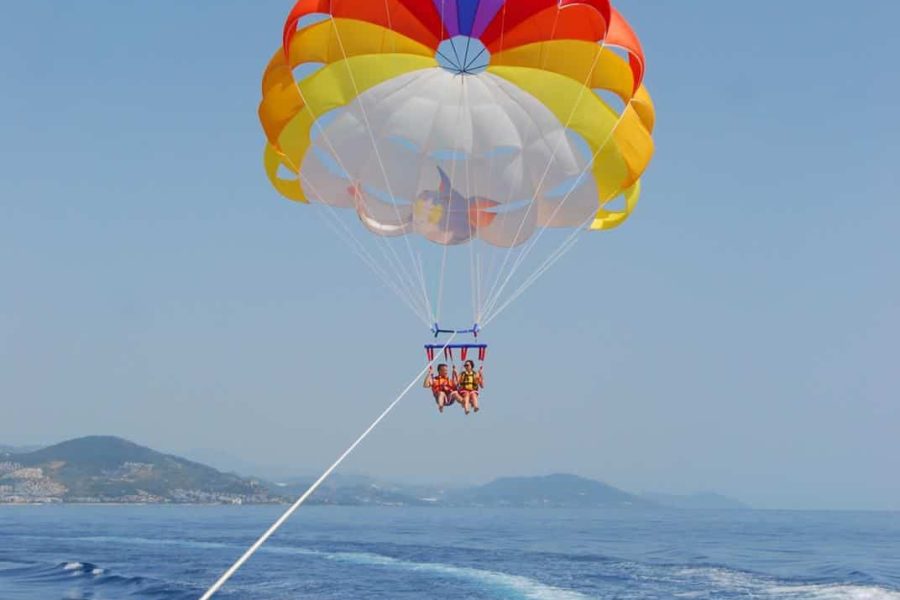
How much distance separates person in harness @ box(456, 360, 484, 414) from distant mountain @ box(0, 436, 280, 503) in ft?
309

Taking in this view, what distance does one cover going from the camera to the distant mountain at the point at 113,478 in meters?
113

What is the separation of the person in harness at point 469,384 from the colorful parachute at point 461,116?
10.7 feet

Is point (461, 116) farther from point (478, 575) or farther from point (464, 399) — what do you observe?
point (478, 575)

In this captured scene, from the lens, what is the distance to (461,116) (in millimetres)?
16359

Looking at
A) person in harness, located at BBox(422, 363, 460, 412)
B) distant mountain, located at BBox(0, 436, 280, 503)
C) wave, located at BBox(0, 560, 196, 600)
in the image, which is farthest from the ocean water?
distant mountain, located at BBox(0, 436, 280, 503)

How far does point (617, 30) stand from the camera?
14.6 metres

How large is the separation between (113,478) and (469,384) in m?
122

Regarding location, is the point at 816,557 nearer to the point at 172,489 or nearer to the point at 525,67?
the point at 525,67

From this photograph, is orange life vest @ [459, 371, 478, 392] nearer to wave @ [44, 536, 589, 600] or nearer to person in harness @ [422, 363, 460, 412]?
person in harness @ [422, 363, 460, 412]

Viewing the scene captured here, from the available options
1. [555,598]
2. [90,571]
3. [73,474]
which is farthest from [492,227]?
[73,474]

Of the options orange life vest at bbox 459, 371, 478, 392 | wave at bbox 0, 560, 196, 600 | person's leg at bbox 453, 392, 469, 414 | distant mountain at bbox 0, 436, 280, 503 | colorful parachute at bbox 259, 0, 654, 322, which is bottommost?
wave at bbox 0, 560, 196, 600

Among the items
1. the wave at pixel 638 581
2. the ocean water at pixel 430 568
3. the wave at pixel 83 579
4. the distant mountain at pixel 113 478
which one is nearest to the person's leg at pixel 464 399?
the ocean water at pixel 430 568

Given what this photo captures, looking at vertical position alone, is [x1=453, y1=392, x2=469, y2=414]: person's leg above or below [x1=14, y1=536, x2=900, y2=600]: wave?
above

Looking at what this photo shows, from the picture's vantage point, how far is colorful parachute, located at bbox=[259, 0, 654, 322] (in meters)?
14.9
